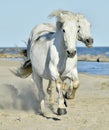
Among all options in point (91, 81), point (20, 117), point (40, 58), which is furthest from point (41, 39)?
point (91, 81)

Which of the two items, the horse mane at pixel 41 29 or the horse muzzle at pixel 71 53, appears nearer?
the horse muzzle at pixel 71 53

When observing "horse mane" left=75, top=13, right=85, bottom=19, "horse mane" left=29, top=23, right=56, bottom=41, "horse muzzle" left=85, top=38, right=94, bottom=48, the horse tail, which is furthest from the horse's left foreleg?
the horse tail

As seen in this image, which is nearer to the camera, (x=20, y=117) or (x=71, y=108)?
(x=20, y=117)

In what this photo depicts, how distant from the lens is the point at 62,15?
884 cm

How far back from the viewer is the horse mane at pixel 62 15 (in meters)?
8.72

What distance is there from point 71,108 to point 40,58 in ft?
5.03

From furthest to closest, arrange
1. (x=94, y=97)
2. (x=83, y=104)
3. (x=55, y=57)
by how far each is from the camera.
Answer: (x=94, y=97), (x=83, y=104), (x=55, y=57)

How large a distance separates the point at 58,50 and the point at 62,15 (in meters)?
0.68

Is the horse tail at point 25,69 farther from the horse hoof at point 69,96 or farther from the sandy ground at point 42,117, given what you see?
the horse hoof at point 69,96

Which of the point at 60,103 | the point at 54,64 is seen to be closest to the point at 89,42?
the point at 54,64

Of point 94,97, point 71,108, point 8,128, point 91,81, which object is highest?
point 8,128

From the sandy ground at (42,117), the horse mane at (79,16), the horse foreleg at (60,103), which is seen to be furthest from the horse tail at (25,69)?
the horse mane at (79,16)

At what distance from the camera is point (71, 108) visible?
10625 mm

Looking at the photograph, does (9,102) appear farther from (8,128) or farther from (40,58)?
(8,128)
